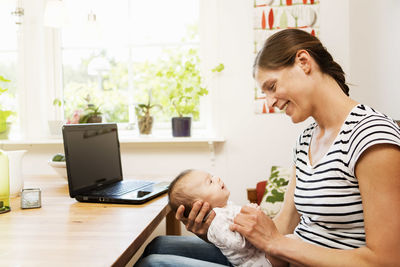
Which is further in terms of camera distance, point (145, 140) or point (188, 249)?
point (145, 140)

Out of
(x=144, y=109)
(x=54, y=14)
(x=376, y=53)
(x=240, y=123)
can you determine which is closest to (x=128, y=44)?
(x=144, y=109)

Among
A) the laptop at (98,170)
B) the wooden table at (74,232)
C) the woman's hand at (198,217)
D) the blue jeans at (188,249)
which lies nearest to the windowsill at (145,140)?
the laptop at (98,170)

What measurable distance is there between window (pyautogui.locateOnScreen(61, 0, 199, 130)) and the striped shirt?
206cm

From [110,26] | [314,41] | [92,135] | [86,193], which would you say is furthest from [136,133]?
[314,41]

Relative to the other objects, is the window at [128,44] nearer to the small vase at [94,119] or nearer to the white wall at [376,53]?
the small vase at [94,119]

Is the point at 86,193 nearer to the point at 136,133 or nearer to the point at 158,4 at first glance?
the point at 136,133

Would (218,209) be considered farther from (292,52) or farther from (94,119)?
(94,119)

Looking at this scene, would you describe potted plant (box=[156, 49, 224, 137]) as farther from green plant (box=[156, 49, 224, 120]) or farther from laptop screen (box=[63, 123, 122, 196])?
laptop screen (box=[63, 123, 122, 196])

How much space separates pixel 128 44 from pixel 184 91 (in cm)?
67

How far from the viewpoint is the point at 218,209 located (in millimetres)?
1302

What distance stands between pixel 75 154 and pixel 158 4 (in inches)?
70.4

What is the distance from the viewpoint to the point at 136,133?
308 centimetres

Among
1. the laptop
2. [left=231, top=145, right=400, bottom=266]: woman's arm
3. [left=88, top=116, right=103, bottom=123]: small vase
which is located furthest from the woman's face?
[left=88, top=116, right=103, bottom=123]: small vase

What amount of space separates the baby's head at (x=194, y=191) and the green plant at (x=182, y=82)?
1.40 meters
